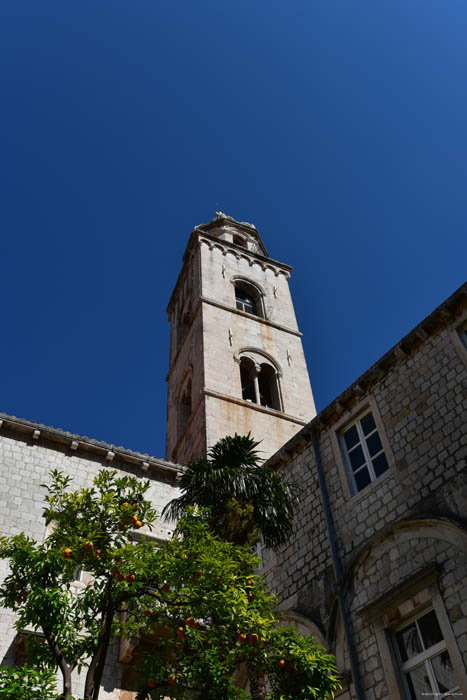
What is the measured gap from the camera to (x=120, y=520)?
389 inches

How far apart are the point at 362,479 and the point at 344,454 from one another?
3.24 feet

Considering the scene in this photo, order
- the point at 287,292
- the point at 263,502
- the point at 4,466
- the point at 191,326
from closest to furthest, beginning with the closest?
the point at 263,502 → the point at 4,466 → the point at 191,326 → the point at 287,292

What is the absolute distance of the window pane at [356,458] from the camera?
1522 cm

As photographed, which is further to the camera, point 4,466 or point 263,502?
point 4,466

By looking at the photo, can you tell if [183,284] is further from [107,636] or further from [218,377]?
[107,636]

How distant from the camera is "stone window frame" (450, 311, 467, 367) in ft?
45.6

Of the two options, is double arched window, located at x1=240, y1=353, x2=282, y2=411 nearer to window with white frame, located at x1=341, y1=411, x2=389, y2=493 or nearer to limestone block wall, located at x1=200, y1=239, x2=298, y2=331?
limestone block wall, located at x1=200, y1=239, x2=298, y2=331

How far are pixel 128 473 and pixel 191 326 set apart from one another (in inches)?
Result: 588

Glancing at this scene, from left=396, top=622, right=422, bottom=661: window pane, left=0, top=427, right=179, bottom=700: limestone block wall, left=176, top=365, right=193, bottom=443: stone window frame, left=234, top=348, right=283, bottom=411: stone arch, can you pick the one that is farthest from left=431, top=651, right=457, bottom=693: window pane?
left=176, top=365, right=193, bottom=443: stone window frame

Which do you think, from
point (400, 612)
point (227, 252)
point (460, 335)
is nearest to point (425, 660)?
point (400, 612)

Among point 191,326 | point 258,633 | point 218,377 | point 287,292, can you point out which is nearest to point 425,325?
point 258,633

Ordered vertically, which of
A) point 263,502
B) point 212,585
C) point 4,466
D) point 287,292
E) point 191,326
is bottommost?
point 212,585

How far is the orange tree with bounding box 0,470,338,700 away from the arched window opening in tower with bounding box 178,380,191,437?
2031cm

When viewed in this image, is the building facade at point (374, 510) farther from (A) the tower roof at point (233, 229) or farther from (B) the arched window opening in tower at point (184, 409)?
(A) the tower roof at point (233, 229)
